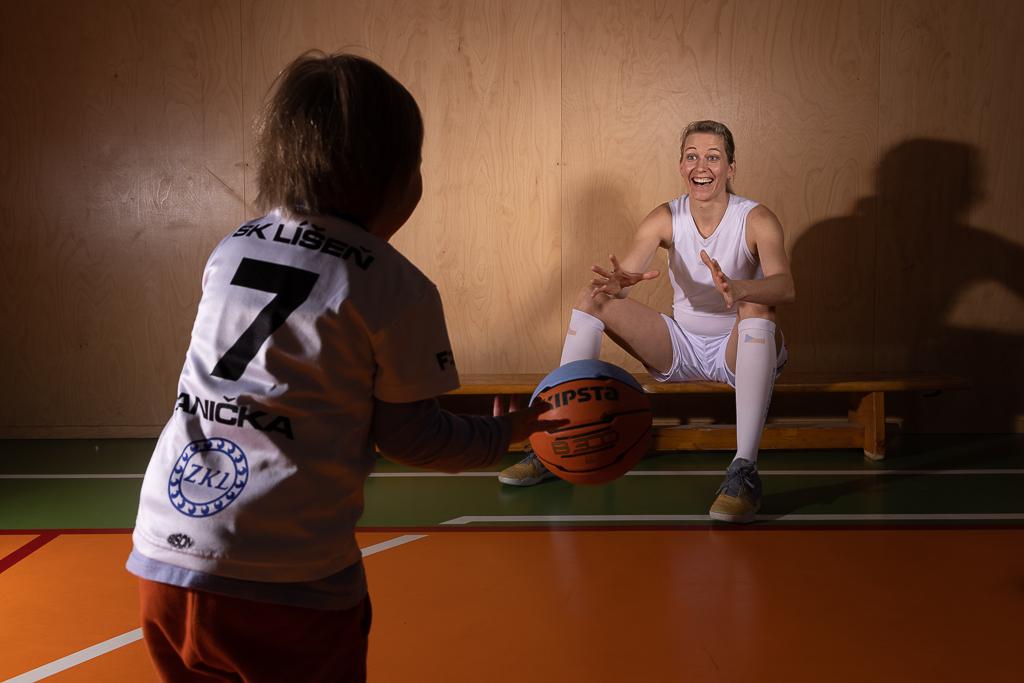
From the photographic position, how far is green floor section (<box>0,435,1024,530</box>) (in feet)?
10.6

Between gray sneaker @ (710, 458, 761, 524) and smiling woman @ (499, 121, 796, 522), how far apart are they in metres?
0.18

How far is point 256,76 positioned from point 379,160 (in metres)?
3.82

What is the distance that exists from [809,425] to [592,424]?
2.94 metres

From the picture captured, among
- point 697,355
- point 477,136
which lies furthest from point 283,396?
point 477,136

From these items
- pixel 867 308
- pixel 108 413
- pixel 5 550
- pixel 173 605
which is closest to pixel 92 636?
pixel 5 550

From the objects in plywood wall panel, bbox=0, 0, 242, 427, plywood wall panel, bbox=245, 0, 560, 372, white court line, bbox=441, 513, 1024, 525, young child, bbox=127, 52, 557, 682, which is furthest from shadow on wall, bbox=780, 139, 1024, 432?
young child, bbox=127, 52, 557, 682

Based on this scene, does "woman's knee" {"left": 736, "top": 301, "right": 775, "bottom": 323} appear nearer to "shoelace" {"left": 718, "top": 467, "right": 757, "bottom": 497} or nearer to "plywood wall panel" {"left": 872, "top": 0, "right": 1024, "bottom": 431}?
"shoelace" {"left": 718, "top": 467, "right": 757, "bottom": 497}

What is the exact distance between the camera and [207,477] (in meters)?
1.15

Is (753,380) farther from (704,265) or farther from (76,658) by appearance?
(76,658)

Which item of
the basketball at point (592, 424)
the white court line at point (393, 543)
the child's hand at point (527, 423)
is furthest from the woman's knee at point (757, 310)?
the child's hand at point (527, 423)

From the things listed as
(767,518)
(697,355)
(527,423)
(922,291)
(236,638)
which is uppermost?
(922,291)

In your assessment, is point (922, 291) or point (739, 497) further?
point (922, 291)

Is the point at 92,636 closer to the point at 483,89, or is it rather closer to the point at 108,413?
the point at 108,413

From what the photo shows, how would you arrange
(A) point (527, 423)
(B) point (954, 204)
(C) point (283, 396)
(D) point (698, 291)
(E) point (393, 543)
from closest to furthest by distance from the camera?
(C) point (283, 396), (A) point (527, 423), (E) point (393, 543), (D) point (698, 291), (B) point (954, 204)
